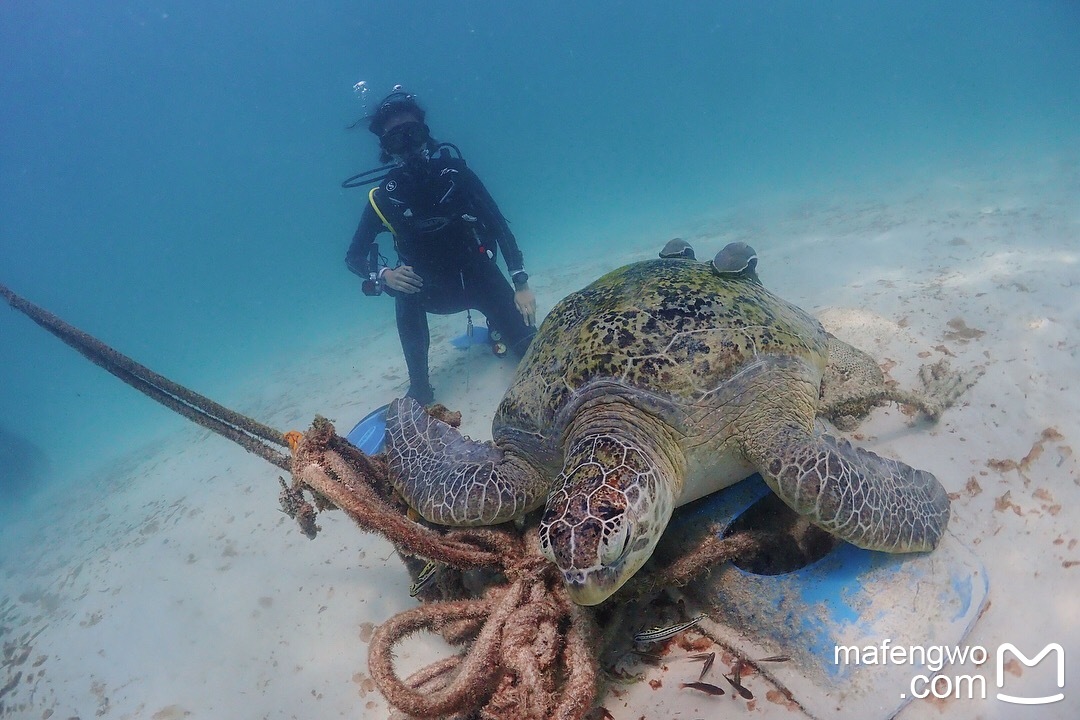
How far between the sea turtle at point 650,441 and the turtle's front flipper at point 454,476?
0.01 metres

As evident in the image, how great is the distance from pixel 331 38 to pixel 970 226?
130739 mm

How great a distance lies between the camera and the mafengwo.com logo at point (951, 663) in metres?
2.32

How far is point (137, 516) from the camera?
8.20 m

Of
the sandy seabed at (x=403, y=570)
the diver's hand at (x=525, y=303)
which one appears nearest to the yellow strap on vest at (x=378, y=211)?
the diver's hand at (x=525, y=303)

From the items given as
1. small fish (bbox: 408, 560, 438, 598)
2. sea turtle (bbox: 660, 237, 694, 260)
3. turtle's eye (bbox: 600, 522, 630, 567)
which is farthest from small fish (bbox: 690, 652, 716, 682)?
sea turtle (bbox: 660, 237, 694, 260)

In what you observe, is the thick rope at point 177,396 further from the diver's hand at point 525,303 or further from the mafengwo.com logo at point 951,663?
the diver's hand at point 525,303

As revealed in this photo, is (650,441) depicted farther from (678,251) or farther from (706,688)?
(678,251)

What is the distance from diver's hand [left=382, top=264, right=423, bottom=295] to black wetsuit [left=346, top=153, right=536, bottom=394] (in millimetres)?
561

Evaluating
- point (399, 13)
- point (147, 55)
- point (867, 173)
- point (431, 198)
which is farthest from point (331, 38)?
point (431, 198)

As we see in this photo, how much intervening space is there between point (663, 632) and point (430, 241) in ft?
22.5

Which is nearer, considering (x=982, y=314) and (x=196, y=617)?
(x=196, y=617)

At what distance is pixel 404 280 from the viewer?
23.6 feet

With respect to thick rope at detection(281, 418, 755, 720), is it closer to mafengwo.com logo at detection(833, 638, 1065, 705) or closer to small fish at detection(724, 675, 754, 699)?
small fish at detection(724, 675, 754, 699)

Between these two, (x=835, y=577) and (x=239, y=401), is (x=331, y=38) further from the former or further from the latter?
(x=835, y=577)
